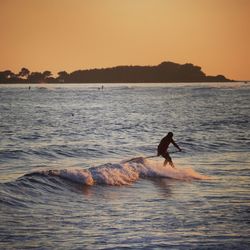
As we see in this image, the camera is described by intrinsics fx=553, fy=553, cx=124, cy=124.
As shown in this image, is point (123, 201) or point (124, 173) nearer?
point (123, 201)

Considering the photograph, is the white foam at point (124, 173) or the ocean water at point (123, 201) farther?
the white foam at point (124, 173)

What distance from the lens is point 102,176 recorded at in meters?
20.7

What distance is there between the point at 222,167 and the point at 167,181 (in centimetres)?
395

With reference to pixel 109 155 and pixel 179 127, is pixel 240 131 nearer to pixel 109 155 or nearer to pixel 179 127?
pixel 179 127

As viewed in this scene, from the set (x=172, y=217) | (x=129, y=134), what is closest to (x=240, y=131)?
(x=129, y=134)

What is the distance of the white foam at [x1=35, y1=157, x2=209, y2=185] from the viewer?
20.4 metres

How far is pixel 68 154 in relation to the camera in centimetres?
3014

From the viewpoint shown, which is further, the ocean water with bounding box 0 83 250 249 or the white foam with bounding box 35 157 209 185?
the white foam with bounding box 35 157 209 185

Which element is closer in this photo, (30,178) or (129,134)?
(30,178)

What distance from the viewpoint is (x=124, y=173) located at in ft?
70.5

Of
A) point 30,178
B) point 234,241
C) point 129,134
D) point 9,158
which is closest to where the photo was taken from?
point 234,241

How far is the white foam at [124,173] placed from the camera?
20.4 m

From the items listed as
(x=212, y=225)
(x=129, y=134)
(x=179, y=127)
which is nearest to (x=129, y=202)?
(x=212, y=225)

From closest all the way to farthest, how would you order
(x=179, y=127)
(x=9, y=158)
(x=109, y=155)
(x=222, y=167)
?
(x=222, y=167) < (x=9, y=158) < (x=109, y=155) < (x=179, y=127)
